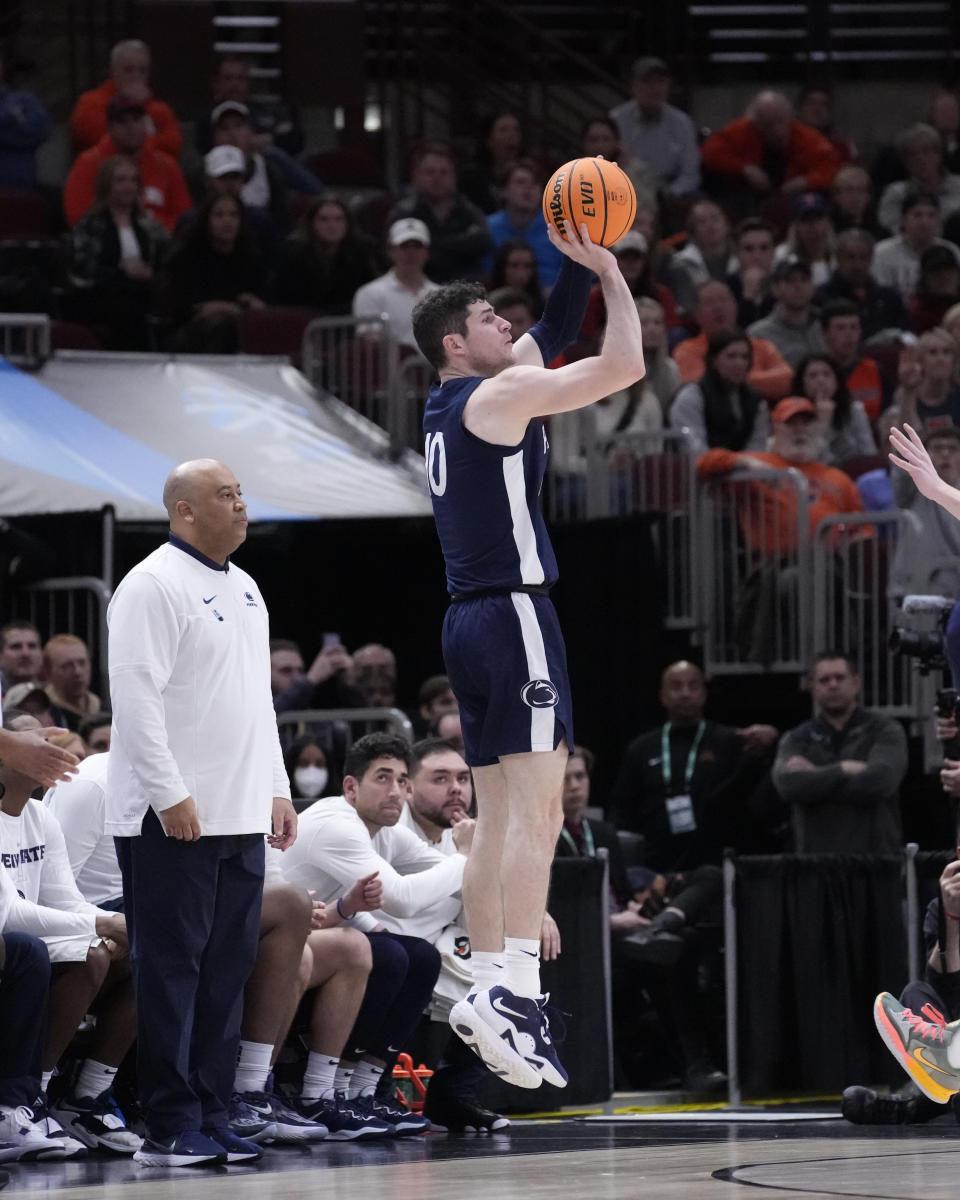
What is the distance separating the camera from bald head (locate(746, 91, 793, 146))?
18.7 meters

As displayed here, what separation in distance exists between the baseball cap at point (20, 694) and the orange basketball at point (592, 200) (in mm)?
4654

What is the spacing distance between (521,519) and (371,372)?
8.12 meters

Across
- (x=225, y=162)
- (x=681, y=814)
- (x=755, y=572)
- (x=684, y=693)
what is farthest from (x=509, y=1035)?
(x=225, y=162)

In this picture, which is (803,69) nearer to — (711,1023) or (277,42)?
(277,42)

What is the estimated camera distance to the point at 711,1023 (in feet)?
37.3

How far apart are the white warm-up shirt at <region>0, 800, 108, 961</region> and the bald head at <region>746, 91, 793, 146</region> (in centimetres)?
1218

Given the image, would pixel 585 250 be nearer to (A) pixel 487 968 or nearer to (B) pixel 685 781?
(A) pixel 487 968

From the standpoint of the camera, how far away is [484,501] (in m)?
6.89

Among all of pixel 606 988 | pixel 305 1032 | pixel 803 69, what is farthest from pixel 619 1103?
pixel 803 69

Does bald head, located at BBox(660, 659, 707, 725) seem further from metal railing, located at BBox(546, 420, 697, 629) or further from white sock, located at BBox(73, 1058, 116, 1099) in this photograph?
white sock, located at BBox(73, 1058, 116, 1099)

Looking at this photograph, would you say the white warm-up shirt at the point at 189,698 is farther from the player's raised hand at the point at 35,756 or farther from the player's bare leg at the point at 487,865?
the player's bare leg at the point at 487,865

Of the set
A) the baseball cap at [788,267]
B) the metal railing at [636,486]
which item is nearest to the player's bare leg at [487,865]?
the metal railing at [636,486]

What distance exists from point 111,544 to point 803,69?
11.0 m

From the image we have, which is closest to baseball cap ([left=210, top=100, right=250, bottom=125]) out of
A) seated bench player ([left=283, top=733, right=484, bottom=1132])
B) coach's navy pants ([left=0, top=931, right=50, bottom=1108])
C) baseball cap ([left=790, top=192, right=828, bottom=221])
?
baseball cap ([left=790, top=192, right=828, bottom=221])
